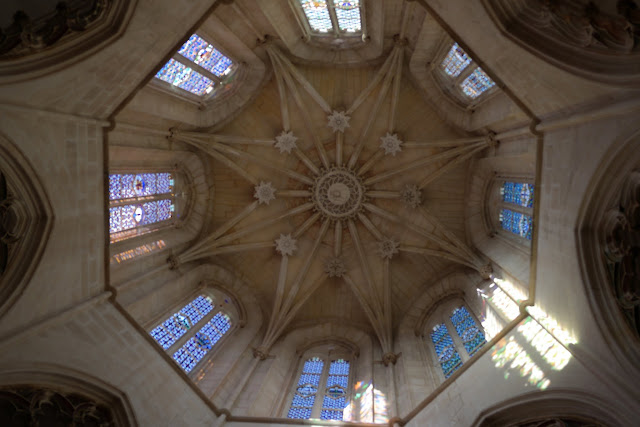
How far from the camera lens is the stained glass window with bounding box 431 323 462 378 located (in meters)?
9.98

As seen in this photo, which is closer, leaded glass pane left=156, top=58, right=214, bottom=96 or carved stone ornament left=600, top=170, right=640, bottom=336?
carved stone ornament left=600, top=170, right=640, bottom=336

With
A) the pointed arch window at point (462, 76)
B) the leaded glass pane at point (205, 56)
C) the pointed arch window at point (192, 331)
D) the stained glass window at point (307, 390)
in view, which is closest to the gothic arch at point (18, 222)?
the pointed arch window at point (192, 331)

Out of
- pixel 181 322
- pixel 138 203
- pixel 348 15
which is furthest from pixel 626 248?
pixel 138 203

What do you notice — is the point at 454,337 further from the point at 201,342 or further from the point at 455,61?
the point at 455,61

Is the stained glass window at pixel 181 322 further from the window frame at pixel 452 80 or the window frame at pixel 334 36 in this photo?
the window frame at pixel 452 80

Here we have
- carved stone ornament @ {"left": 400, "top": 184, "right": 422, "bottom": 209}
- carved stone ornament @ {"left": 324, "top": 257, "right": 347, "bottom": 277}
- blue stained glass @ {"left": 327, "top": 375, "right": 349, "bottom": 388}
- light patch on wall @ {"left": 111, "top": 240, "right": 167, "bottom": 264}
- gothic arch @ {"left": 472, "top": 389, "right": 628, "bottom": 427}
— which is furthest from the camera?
carved stone ornament @ {"left": 324, "top": 257, "right": 347, "bottom": 277}

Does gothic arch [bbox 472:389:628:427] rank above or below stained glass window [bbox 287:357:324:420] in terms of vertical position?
below

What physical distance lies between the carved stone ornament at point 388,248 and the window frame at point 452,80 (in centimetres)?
516

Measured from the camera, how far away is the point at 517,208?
10.9 meters

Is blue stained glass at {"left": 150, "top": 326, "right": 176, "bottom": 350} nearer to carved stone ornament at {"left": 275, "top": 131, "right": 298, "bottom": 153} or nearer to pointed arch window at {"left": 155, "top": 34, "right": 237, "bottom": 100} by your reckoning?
pointed arch window at {"left": 155, "top": 34, "right": 237, "bottom": 100}

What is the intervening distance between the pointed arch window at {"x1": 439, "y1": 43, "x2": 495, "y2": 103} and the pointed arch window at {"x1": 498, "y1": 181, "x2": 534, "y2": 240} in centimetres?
275

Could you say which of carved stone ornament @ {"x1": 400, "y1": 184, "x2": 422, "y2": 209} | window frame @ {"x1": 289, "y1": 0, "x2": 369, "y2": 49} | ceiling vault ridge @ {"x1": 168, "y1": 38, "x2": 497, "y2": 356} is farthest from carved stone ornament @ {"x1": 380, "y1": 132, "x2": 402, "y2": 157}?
window frame @ {"x1": 289, "y1": 0, "x2": 369, "y2": 49}

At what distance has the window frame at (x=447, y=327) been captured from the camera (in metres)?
10.1

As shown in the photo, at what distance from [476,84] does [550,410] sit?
8441 millimetres
